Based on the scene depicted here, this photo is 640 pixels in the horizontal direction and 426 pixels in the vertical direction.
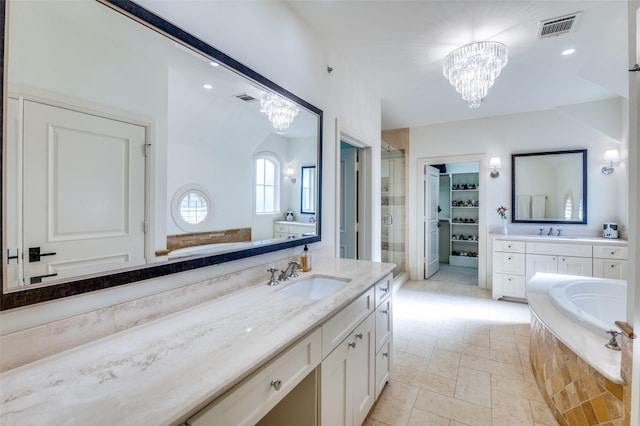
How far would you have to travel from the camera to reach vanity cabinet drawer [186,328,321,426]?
0.75 metres

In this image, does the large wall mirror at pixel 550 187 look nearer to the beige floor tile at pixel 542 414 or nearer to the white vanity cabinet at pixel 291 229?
the beige floor tile at pixel 542 414

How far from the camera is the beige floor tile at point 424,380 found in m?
2.09

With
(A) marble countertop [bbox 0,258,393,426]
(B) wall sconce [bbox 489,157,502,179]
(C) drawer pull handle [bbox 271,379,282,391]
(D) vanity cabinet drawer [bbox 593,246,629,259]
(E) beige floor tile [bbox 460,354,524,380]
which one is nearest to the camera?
(A) marble countertop [bbox 0,258,393,426]

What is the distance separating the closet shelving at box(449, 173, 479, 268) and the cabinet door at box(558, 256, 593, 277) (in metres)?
2.39

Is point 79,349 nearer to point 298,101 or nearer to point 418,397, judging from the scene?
point 298,101

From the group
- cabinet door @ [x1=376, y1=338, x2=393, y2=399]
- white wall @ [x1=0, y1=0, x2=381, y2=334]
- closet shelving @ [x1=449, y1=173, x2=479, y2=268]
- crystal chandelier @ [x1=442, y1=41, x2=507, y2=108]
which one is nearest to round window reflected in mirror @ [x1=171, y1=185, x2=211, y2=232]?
white wall @ [x1=0, y1=0, x2=381, y2=334]

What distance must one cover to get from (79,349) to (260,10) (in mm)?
1926

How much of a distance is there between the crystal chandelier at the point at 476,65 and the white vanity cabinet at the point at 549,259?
2526 mm

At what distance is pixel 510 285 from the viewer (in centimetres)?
399

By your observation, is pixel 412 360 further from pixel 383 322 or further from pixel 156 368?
pixel 156 368

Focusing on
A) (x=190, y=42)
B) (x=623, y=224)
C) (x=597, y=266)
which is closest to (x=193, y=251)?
(x=190, y=42)

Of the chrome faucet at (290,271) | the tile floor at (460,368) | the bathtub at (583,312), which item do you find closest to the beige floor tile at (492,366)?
the tile floor at (460,368)

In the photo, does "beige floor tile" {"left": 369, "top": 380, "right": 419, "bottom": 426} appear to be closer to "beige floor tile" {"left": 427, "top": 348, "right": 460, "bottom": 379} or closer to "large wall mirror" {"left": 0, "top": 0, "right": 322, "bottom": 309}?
"beige floor tile" {"left": 427, "top": 348, "right": 460, "bottom": 379}

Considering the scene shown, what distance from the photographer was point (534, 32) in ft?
7.47
